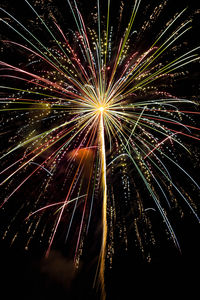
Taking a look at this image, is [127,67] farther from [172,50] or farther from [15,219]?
[15,219]

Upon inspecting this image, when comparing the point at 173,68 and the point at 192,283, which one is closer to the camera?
the point at 173,68

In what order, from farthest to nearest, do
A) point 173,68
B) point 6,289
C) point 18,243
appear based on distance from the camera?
point 6,289
point 18,243
point 173,68

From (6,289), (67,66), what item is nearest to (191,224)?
(67,66)

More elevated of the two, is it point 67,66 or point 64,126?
point 67,66

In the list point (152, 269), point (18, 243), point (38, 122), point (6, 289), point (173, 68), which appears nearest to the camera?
point (173, 68)

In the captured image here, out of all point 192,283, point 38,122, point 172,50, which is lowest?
point 192,283

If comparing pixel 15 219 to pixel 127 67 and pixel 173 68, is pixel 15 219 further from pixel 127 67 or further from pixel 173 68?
pixel 173 68

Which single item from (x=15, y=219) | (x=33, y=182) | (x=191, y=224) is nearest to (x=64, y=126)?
(x=33, y=182)

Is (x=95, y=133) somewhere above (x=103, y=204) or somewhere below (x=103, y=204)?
above

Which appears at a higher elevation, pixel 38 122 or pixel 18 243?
pixel 38 122
